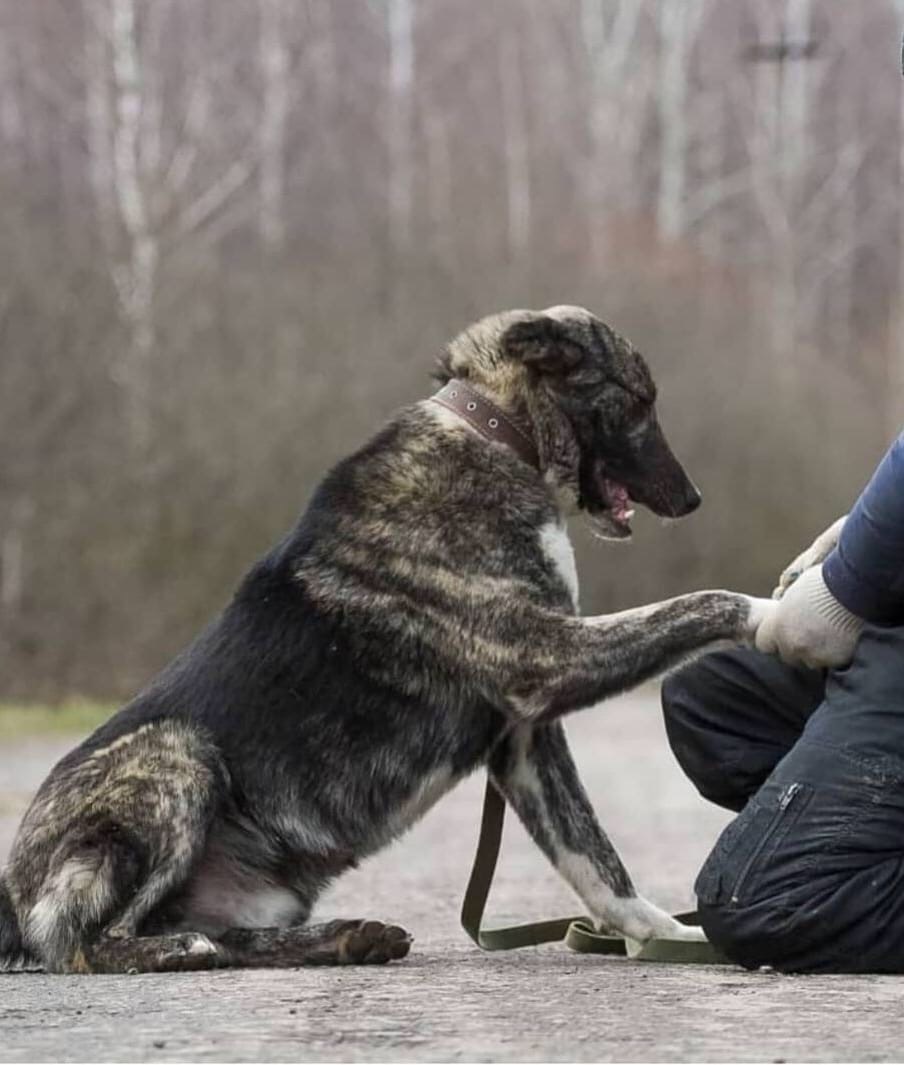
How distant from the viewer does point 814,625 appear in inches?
177

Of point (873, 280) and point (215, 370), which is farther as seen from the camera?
point (873, 280)

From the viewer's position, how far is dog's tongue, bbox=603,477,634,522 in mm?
5762

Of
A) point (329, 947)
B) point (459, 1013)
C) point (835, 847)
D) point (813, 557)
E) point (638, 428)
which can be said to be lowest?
point (329, 947)

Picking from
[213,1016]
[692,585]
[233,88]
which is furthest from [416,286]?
[213,1016]

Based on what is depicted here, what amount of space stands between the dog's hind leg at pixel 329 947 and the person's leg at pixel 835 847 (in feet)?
2.59

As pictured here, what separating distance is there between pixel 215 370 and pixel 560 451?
18253mm

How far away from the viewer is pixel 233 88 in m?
26.7

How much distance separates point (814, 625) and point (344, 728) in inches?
46.6

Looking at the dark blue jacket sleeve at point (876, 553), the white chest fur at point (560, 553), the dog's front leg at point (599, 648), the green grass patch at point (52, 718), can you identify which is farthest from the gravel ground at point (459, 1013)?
the green grass patch at point (52, 718)

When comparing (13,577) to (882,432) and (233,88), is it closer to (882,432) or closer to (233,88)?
(233,88)

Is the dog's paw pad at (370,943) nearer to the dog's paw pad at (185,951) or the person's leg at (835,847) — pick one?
the dog's paw pad at (185,951)

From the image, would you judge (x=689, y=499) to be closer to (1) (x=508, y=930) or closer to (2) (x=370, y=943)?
(1) (x=508, y=930)

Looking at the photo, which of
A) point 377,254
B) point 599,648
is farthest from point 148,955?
point 377,254

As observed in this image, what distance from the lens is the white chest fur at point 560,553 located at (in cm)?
520
